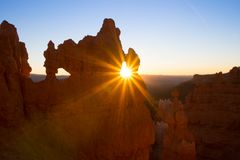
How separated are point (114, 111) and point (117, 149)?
4.97 ft

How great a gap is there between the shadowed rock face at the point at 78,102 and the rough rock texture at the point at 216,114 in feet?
48.9

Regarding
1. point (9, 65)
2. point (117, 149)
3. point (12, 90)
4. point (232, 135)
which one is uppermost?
point (9, 65)

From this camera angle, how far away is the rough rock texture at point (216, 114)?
99.1 feet

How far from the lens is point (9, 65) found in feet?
41.2

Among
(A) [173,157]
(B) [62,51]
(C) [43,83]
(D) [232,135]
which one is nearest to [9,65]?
(C) [43,83]

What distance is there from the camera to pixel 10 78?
12617 millimetres

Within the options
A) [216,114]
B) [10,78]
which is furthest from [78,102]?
[216,114]

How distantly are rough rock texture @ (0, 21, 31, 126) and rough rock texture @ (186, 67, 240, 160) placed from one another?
20698 mm

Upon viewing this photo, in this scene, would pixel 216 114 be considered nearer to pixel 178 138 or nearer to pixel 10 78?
pixel 178 138

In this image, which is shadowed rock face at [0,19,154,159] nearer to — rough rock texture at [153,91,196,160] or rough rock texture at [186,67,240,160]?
rough rock texture at [153,91,196,160]

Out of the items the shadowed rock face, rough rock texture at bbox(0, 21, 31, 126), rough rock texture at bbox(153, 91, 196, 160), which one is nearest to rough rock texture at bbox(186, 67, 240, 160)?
rough rock texture at bbox(153, 91, 196, 160)

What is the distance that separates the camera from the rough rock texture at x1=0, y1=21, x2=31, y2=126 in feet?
39.8

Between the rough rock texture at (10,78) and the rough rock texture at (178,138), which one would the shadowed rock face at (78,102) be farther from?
the rough rock texture at (178,138)

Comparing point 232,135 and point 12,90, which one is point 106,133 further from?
point 232,135
